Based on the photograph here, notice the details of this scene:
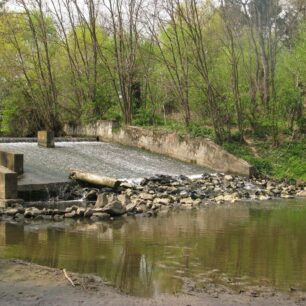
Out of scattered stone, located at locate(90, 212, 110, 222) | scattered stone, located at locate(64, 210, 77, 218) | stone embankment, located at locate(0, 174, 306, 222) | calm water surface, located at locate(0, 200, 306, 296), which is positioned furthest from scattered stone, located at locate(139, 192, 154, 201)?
scattered stone, located at locate(64, 210, 77, 218)

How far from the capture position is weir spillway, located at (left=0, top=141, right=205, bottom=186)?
18.4m

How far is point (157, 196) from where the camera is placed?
1677 centimetres

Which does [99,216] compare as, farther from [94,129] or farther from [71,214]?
[94,129]

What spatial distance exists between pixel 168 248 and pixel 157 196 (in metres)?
6.66

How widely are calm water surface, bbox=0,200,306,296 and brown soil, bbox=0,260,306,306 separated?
1.09 feet

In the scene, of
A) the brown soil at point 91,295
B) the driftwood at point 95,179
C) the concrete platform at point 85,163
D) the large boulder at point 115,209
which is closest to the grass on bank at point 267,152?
the concrete platform at point 85,163

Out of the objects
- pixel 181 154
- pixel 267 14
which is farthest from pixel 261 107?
pixel 267 14

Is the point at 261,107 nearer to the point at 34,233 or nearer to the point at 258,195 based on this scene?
the point at 258,195

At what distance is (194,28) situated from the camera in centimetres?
2594

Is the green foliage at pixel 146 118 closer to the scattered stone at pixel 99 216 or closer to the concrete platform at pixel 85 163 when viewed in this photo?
the concrete platform at pixel 85 163

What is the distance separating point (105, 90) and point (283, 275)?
973 inches

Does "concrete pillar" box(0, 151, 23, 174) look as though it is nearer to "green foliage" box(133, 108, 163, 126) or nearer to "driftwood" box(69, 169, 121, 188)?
"driftwood" box(69, 169, 121, 188)

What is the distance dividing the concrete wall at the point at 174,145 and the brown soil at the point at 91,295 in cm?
1538

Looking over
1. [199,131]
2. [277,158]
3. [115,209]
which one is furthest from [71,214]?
[199,131]
